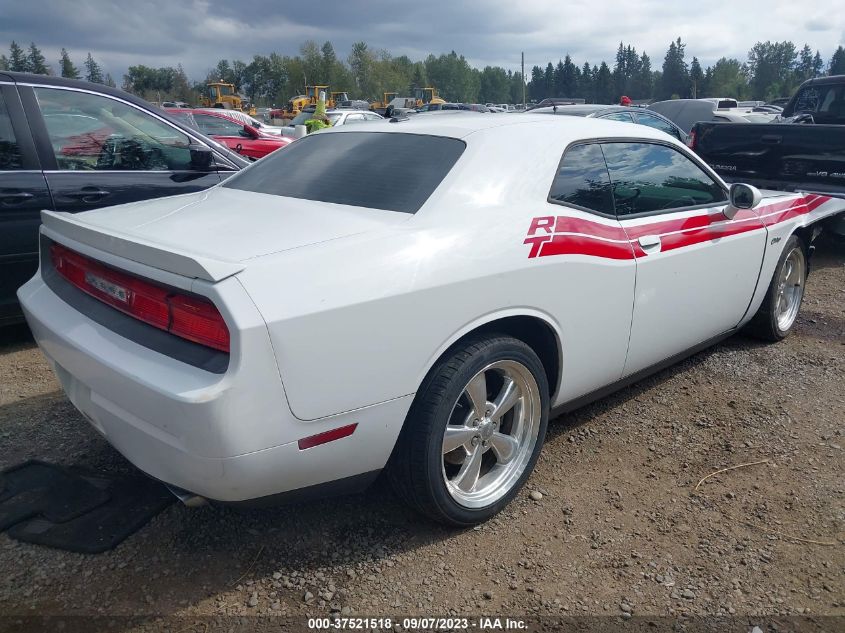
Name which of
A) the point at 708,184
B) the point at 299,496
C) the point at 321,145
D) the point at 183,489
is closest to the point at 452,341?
the point at 299,496

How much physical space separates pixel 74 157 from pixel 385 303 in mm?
3316

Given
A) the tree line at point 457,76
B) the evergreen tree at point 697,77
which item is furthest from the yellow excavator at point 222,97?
the evergreen tree at point 697,77

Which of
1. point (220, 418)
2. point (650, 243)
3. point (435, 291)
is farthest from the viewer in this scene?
point (650, 243)

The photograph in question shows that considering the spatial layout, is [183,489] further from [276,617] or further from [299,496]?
[276,617]

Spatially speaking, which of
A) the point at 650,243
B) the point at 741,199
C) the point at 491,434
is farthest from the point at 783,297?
the point at 491,434

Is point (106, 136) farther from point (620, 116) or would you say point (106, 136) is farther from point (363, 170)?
point (620, 116)

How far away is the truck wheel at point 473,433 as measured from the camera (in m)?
2.31

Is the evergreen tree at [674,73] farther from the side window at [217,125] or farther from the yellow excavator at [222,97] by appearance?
the side window at [217,125]

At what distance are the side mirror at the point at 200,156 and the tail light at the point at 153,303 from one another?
2334 millimetres

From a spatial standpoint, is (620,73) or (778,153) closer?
(778,153)

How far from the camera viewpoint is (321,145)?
10.7 feet

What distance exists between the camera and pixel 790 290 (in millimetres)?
4699

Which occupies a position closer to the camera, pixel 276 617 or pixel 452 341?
pixel 276 617

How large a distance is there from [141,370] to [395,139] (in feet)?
5.08
